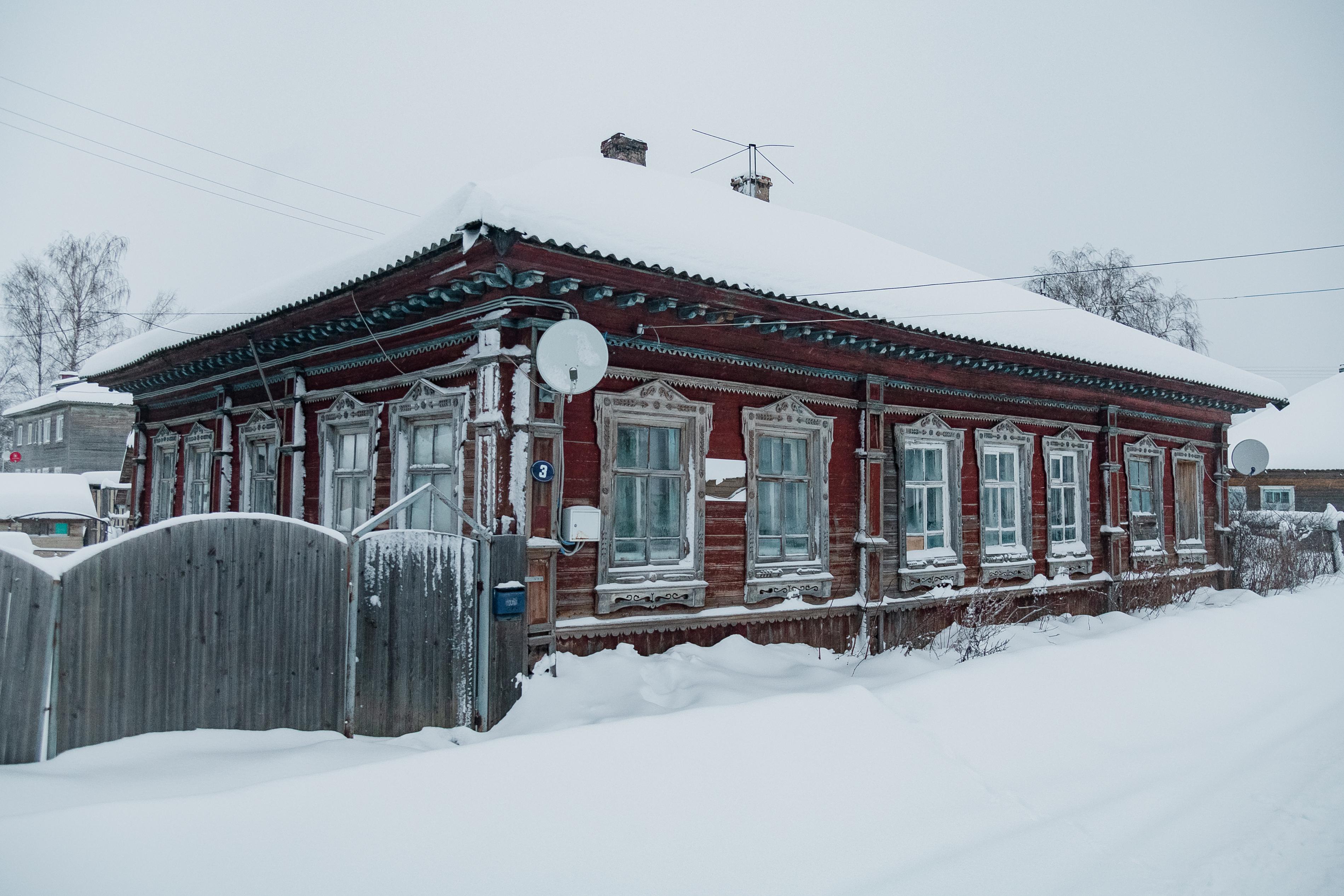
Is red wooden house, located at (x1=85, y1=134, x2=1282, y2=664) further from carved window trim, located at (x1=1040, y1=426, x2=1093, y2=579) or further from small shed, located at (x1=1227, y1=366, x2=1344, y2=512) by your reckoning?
small shed, located at (x1=1227, y1=366, x2=1344, y2=512)

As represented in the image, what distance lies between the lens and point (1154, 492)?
1330cm

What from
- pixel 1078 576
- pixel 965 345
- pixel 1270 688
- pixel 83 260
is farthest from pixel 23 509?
pixel 1270 688

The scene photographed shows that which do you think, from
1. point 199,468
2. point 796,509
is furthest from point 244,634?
point 199,468

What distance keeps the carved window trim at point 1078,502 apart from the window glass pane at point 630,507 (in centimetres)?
654

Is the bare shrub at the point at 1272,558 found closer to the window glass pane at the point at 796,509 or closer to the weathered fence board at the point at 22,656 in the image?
the window glass pane at the point at 796,509

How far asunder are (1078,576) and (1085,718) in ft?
20.4

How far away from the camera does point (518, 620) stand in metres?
5.79

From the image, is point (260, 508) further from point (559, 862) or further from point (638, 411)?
point (559, 862)

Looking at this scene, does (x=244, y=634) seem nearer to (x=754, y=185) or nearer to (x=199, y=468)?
(x=199, y=468)

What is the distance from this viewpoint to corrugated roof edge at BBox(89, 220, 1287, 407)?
20.0 ft

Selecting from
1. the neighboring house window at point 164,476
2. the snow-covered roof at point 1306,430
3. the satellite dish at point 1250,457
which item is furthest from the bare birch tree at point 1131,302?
the neighboring house window at point 164,476

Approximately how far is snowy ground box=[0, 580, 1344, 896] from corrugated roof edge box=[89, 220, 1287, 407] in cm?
317

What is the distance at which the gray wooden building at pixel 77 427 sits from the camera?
34.1m

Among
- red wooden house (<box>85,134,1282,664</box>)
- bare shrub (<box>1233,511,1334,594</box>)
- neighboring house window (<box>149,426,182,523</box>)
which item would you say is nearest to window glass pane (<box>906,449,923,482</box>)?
red wooden house (<box>85,134,1282,664</box>)
